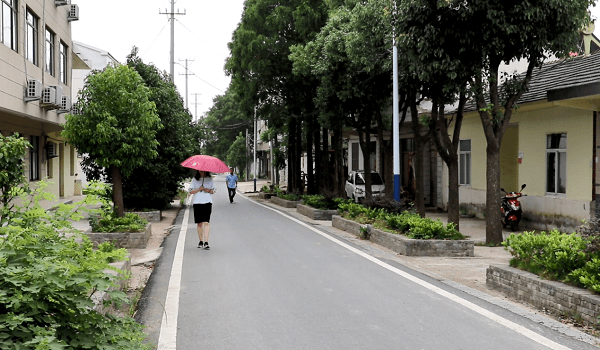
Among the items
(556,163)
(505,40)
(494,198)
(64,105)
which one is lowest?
(494,198)

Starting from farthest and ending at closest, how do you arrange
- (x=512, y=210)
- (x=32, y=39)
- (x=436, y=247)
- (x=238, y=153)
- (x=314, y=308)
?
(x=238, y=153)
(x=32, y=39)
(x=512, y=210)
(x=436, y=247)
(x=314, y=308)

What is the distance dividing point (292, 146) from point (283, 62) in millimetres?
7104

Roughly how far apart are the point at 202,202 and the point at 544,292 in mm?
7322

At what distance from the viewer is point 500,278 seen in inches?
319

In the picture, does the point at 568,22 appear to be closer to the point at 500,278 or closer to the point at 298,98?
the point at 500,278

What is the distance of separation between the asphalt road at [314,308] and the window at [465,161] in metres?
12.4

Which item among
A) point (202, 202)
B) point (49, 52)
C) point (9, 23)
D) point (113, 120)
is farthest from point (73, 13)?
point (202, 202)

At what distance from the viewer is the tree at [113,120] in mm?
13258

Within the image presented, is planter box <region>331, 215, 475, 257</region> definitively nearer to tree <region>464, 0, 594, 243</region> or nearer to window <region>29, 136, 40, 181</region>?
tree <region>464, 0, 594, 243</region>

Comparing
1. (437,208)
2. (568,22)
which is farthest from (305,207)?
(568,22)

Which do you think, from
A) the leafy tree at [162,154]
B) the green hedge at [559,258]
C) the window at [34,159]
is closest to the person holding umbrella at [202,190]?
the green hedge at [559,258]

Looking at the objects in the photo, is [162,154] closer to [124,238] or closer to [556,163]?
[124,238]

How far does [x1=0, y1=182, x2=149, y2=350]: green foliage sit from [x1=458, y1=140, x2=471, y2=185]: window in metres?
20.0

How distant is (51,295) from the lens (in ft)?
11.0
